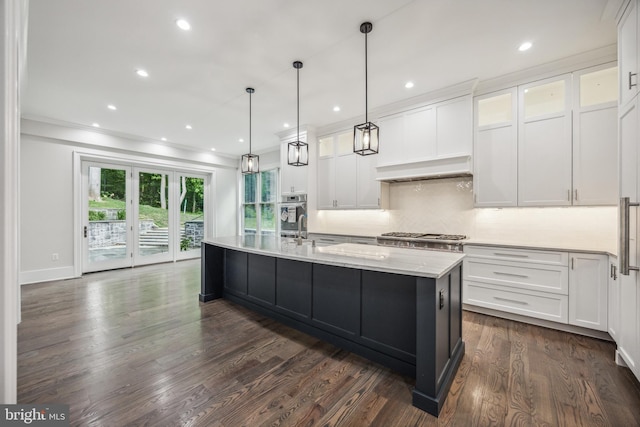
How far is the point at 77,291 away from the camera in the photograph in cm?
420

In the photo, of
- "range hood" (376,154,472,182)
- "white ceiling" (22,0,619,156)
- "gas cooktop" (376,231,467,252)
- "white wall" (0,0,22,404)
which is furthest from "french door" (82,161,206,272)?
"white wall" (0,0,22,404)

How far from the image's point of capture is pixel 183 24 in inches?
93.4

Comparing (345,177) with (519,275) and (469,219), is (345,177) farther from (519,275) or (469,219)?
(519,275)

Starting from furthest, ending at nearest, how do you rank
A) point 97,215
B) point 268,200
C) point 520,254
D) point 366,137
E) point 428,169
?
point 268,200 < point 97,215 < point 428,169 < point 520,254 < point 366,137

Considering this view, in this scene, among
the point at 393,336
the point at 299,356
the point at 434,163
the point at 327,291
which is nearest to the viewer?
the point at 393,336

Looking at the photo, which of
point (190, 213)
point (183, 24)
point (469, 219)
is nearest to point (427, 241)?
point (469, 219)

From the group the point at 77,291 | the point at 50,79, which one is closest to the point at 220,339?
the point at 77,291

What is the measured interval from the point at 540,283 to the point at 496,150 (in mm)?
1630

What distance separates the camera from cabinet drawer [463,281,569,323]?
2789mm

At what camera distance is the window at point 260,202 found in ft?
23.2

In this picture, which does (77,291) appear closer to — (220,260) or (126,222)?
(126,222)

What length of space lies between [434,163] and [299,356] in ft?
9.73

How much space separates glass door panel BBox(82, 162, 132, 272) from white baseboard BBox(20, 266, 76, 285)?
0.29 meters

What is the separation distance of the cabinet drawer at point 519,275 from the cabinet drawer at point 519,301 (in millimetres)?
71
